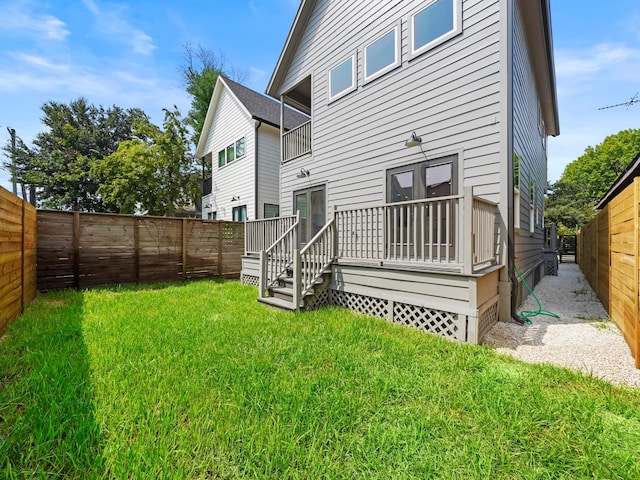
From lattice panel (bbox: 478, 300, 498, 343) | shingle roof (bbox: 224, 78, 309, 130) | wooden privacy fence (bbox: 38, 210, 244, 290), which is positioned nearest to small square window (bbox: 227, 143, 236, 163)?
shingle roof (bbox: 224, 78, 309, 130)

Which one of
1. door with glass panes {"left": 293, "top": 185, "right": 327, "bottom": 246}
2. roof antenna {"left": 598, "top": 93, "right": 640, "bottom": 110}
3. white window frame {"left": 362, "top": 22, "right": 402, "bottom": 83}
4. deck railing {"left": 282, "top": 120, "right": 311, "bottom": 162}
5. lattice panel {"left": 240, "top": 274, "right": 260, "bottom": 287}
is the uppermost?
white window frame {"left": 362, "top": 22, "right": 402, "bottom": 83}

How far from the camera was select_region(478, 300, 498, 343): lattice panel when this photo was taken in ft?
12.2

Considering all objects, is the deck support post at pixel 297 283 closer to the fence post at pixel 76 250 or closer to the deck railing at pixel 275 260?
the deck railing at pixel 275 260

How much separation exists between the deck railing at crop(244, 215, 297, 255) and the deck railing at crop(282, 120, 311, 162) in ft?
8.25

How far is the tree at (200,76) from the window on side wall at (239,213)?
9762mm

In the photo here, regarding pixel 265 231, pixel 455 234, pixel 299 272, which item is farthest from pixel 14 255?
pixel 455 234

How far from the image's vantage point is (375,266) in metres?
4.75

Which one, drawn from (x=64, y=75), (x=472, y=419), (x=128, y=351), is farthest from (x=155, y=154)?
(x=472, y=419)

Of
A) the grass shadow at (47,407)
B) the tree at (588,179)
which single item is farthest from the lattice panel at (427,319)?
the tree at (588,179)

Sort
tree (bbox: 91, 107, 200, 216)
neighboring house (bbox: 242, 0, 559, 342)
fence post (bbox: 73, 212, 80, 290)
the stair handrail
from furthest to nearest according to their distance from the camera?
tree (bbox: 91, 107, 200, 216) → fence post (bbox: 73, 212, 80, 290) → the stair handrail → neighboring house (bbox: 242, 0, 559, 342)

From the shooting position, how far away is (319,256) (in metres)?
5.45

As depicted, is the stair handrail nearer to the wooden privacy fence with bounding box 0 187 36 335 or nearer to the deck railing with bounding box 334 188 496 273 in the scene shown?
the deck railing with bounding box 334 188 496 273

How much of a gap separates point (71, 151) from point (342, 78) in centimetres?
2617

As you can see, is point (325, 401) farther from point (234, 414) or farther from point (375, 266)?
point (375, 266)
